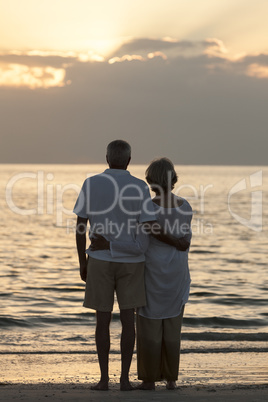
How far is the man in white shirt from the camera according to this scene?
4535mm

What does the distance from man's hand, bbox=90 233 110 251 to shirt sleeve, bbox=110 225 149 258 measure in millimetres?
48

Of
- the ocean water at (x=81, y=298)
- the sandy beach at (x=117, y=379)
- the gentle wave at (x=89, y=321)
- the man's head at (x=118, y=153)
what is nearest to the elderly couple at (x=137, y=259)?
the man's head at (x=118, y=153)

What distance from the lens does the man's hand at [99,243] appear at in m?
4.54

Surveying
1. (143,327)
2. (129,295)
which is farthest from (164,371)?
(129,295)

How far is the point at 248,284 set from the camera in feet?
46.8

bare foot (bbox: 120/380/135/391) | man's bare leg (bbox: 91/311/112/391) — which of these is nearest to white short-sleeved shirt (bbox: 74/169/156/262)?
man's bare leg (bbox: 91/311/112/391)

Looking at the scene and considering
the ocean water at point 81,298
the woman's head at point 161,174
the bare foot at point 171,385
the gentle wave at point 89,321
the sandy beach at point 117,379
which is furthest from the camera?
the gentle wave at point 89,321

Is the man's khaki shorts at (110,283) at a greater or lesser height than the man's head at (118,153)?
lesser

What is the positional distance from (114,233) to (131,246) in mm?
169

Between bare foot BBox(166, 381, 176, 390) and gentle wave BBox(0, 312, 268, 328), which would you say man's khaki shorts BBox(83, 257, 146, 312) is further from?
gentle wave BBox(0, 312, 268, 328)

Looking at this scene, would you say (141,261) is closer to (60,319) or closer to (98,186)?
(98,186)

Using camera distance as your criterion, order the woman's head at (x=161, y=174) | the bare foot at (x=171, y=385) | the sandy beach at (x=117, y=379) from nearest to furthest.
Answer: the sandy beach at (x=117, y=379)
the woman's head at (x=161, y=174)
the bare foot at (x=171, y=385)

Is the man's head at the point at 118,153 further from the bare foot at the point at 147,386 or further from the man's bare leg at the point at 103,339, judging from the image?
the bare foot at the point at 147,386

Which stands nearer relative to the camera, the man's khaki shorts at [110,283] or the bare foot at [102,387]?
the man's khaki shorts at [110,283]
